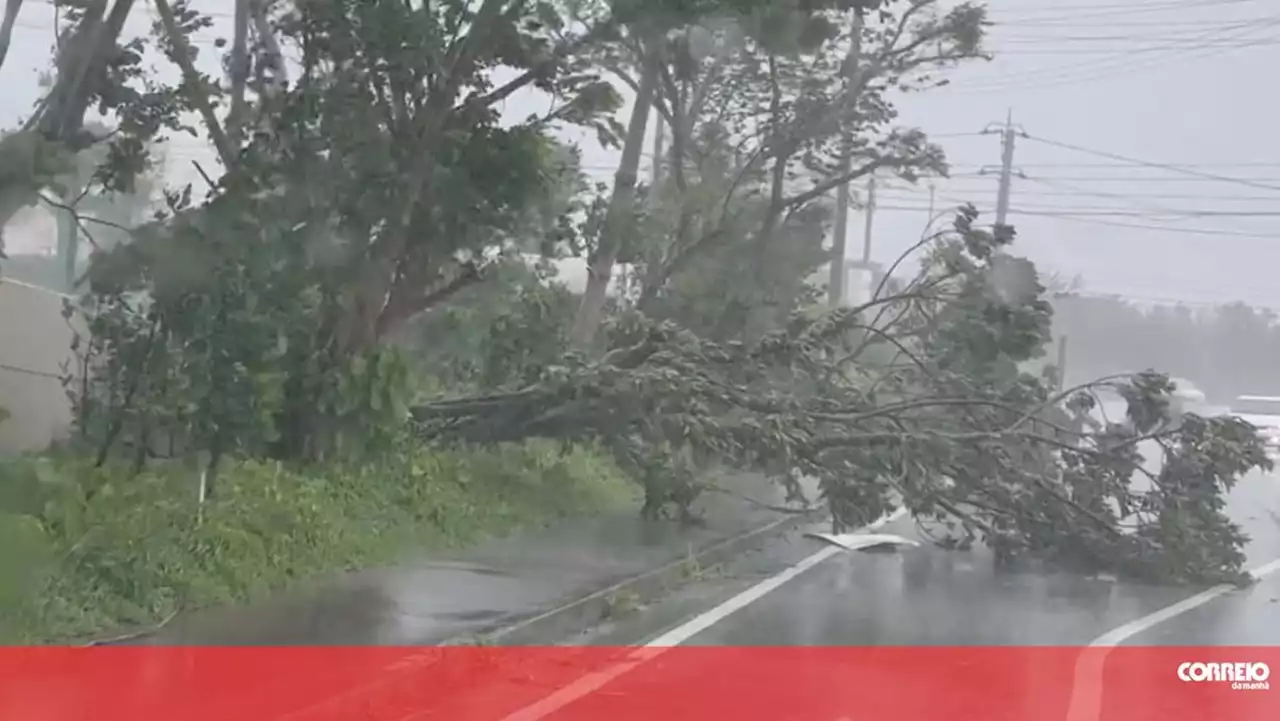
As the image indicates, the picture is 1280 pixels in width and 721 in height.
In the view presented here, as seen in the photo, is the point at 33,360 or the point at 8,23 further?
the point at 33,360

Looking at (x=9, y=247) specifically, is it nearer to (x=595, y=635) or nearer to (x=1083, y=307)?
(x=595, y=635)

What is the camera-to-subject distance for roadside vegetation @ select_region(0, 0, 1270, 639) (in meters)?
9.59

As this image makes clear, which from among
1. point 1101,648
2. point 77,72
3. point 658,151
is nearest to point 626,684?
point 1101,648

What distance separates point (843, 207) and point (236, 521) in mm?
5618

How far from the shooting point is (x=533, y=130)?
35.1ft

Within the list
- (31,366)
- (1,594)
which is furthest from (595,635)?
(31,366)

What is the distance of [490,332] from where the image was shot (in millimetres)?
11578

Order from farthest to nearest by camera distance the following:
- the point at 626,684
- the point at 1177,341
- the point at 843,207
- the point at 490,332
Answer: the point at 843,207 < the point at 490,332 < the point at 1177,341 < the point at 626,684

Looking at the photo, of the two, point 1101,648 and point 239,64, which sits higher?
point 239,64

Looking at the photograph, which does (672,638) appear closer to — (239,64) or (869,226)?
(869,226)

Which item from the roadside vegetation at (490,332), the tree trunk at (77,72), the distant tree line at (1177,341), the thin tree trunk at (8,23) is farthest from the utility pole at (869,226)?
the thin tree trunk at (8,23)

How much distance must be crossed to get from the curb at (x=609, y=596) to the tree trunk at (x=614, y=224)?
1892 millimetres

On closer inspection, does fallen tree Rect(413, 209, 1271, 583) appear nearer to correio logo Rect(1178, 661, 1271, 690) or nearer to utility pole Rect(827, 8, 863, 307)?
utility pole Rect(827, 8, 863, 307)

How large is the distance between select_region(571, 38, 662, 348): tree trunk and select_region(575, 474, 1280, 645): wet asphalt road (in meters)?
2.21
